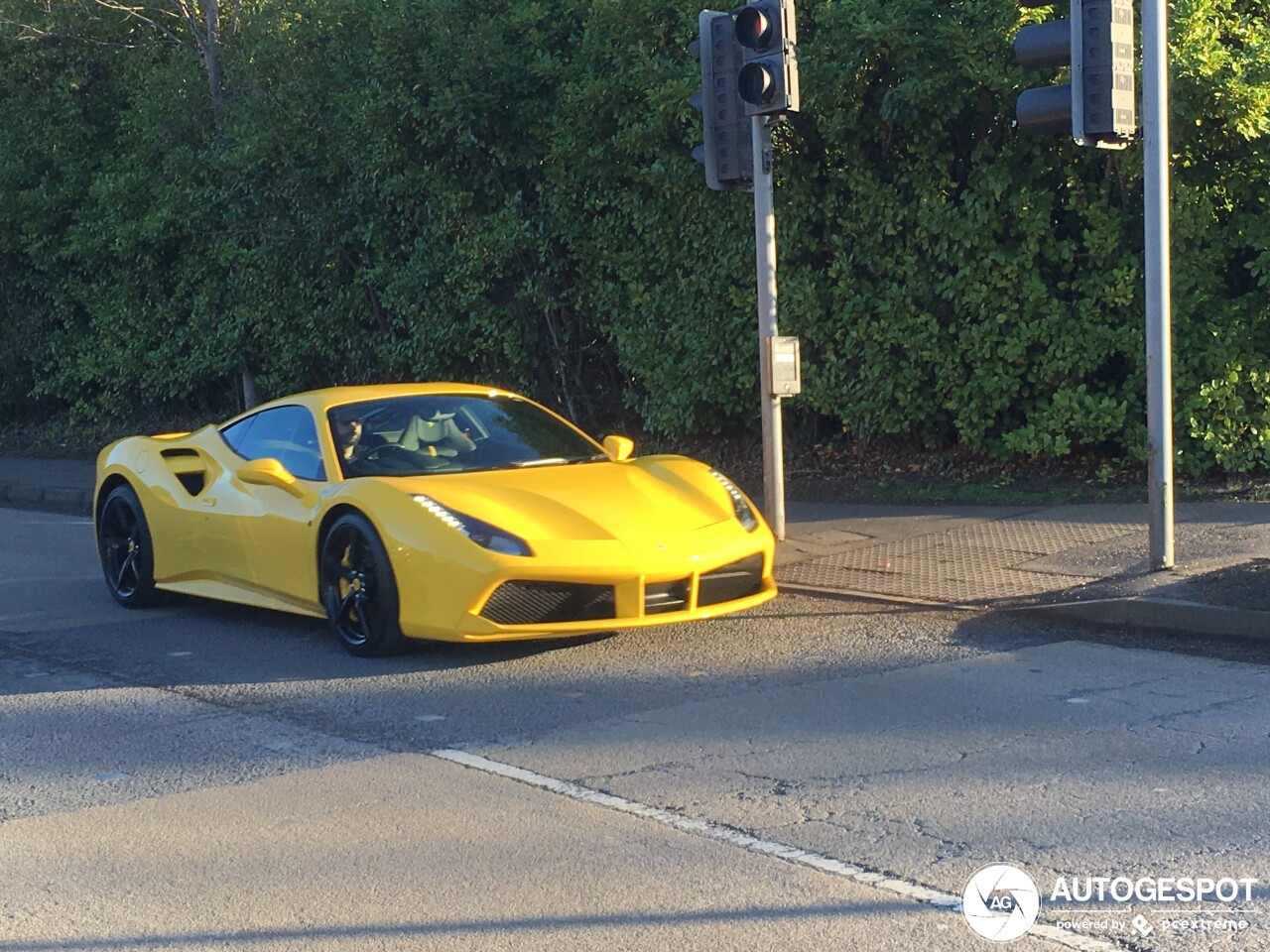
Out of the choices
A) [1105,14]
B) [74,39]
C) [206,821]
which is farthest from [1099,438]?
[74,39]

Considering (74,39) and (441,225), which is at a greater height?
(74,39)

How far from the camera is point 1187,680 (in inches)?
260

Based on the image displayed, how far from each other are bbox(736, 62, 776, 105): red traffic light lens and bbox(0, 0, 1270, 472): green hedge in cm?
226

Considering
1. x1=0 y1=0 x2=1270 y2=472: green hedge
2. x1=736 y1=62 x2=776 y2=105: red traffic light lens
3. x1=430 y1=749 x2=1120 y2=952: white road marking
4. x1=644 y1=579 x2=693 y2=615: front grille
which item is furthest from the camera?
x1=0 y1=0 x2=1270 y2=472: green hedge

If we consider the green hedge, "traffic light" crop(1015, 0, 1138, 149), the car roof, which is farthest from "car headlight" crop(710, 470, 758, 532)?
the green hedge

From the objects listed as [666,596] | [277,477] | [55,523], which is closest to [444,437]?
[277,477]

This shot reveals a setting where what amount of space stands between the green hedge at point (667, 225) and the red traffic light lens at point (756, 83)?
226 cm

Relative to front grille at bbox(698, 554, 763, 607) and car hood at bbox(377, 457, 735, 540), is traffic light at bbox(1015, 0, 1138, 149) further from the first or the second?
front grille at bbox(698, 554, 763, 607)

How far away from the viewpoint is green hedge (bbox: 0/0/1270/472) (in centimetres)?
1147

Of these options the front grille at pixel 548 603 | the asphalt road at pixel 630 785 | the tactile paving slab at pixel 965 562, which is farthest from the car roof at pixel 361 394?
the tactile paving slab at pixel 965 562

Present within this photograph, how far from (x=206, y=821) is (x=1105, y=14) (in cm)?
605

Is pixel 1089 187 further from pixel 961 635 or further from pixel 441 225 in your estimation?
pixel 441 225

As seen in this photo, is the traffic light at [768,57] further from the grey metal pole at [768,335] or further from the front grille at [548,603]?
the front grille at [548,603]

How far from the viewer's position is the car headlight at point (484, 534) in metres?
7.05
